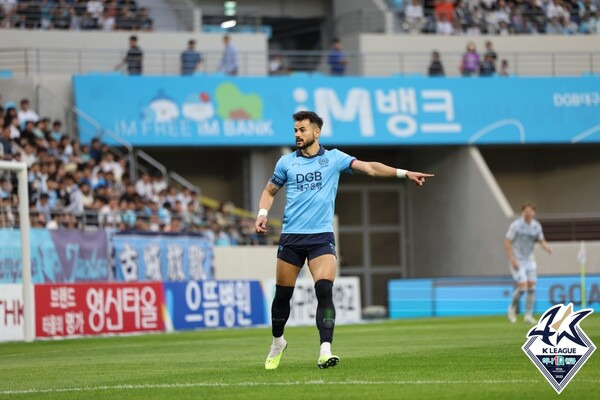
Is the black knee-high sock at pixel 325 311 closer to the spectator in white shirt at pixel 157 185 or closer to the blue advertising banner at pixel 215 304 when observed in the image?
the blue advertising banner at pixel 215 304

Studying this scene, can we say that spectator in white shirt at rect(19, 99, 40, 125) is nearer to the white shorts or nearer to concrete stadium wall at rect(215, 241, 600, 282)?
concrete stadium wall at rect(215, 241, 600, 282)

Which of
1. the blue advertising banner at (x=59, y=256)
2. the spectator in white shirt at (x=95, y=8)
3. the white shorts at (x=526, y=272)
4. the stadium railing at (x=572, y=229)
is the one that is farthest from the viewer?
the stadium railing at (x=572, y=229)

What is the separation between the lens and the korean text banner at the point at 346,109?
39469 mm

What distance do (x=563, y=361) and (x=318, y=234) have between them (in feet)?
12.3

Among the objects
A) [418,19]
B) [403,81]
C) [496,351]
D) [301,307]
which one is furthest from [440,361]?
[418,19]

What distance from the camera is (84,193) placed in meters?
30.5

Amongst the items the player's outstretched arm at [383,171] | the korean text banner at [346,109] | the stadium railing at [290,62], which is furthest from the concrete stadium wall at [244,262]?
the player's outstretched arm at [383,171]

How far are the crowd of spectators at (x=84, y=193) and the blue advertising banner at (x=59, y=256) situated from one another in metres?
0.62

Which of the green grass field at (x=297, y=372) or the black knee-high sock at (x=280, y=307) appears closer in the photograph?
the green grass field at (x=297, y=372)

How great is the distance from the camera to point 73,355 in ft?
57.4

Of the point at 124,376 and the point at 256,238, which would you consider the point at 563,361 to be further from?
the point at 256,238

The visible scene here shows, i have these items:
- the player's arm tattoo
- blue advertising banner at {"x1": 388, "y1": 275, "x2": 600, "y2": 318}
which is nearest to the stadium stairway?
blue advertising banner at {"x1": 388, "y1": 275, "x2": 600, "y2": 318}

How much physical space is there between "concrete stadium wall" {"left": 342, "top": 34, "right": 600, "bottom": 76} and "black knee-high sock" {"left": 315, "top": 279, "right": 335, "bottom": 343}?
32274 millimetres

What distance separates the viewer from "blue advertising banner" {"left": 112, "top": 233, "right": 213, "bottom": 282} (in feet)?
96.9
